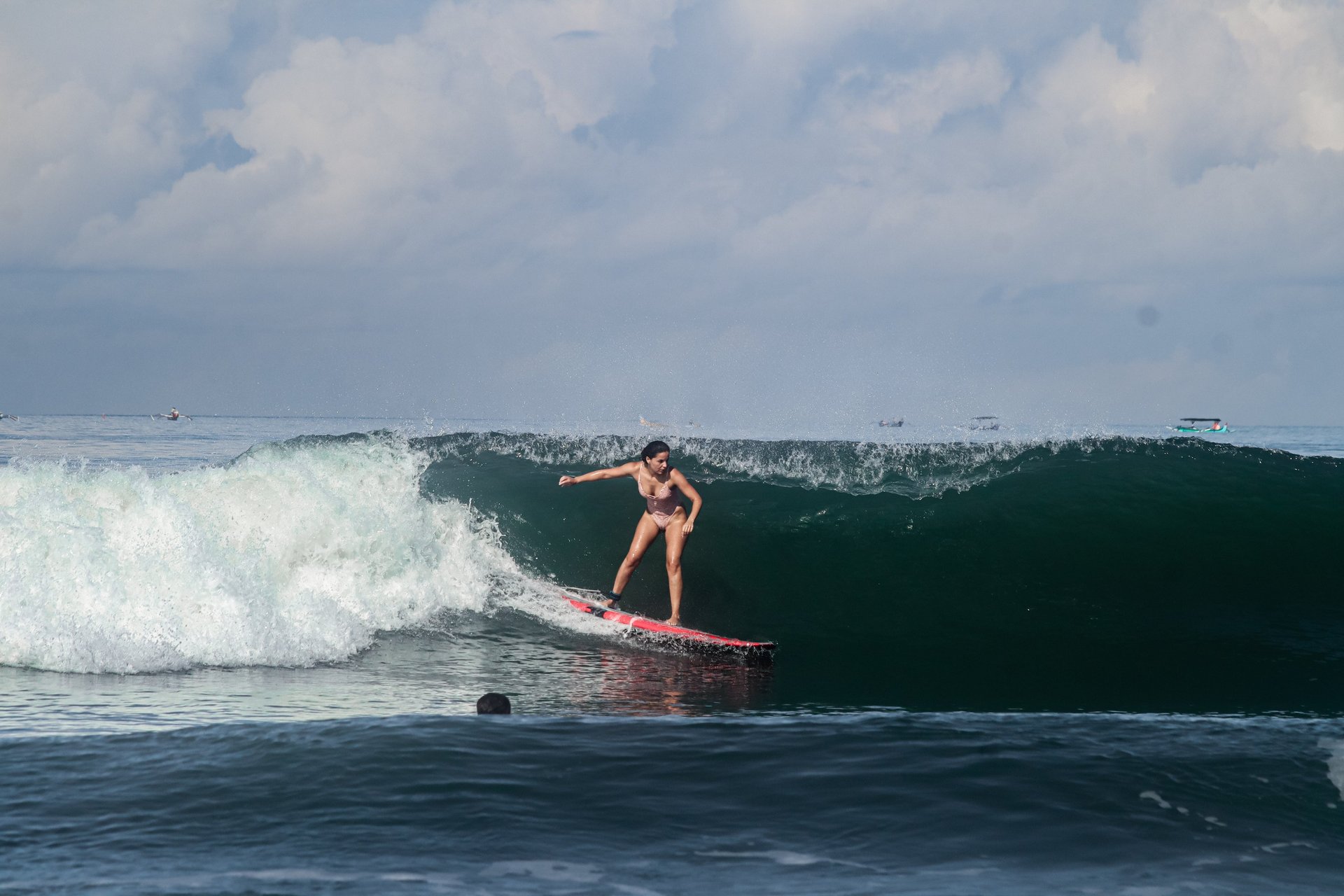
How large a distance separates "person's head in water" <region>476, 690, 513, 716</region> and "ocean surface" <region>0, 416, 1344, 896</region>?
0.19 m

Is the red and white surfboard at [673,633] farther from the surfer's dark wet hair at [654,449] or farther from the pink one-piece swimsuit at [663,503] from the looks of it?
the surfer's dark wet hair at [654,449]

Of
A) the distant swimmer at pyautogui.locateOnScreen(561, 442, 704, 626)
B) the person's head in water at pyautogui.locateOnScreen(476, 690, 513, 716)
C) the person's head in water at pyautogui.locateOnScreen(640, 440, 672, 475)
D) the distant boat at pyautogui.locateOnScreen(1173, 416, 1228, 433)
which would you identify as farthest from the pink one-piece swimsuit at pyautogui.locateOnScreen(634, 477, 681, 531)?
the distant boat at pyautogui.locateOnScreen(1173, 416, 1228, 433)

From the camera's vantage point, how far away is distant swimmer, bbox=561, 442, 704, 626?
421 inches

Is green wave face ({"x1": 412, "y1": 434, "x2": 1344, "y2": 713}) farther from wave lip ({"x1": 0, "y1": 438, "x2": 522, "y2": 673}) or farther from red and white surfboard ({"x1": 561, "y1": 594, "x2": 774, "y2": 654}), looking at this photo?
wave lip ({"x1": 0, "y1": 438, "x2": 522, "y2": 673})

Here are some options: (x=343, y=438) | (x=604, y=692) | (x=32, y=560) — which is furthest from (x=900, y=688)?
(x=343, y=438)

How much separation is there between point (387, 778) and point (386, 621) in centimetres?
Result: 565

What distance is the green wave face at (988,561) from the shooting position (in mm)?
9664

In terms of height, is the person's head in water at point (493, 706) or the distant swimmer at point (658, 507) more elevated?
the distant swimmer at point (658, 507)

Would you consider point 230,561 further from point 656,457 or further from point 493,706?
point 493,706

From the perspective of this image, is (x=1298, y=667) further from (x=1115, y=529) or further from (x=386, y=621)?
(x=386, y=621)

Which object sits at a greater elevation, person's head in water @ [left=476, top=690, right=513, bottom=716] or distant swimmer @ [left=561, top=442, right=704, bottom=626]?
distant swimmer @ [left=561, top=442, right=704, bottom=626]

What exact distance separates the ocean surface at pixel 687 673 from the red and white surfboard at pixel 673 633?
0.54ft

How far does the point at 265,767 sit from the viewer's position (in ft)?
19.7

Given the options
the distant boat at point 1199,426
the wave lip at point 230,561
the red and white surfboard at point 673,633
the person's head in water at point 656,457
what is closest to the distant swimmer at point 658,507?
the person's head in water at point 656,457
